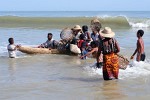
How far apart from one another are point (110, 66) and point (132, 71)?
5.06ft

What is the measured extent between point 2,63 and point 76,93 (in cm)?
457

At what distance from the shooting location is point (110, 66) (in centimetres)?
800

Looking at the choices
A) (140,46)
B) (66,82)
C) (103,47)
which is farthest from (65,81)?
(140,46)

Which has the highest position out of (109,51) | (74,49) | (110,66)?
(109,51)

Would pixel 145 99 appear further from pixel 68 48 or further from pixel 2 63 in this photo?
pixel 68 48

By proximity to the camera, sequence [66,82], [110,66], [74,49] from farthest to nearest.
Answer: [74,49] → [66,82] → [110,66]

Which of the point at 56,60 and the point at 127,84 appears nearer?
the point at 127,84

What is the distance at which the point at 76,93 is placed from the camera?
7.19 meters

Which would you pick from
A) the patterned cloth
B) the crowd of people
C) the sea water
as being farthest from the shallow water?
the crowd of people

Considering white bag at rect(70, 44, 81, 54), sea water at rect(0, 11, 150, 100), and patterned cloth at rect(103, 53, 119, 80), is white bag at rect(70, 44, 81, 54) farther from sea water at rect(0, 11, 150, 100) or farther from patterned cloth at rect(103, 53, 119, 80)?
patterned cloth at rect(103, 53, 119, 80)

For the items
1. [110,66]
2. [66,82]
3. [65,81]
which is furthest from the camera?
[65,81]

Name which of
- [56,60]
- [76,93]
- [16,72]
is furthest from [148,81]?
[56,60]

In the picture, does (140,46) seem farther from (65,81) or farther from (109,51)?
(65,81)

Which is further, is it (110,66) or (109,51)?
(110,66)
